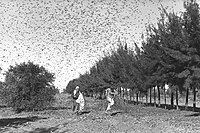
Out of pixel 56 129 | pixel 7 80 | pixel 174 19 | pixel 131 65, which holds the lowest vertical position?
pixel 56 129

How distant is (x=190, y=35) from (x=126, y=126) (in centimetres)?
1076

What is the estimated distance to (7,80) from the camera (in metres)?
28.4

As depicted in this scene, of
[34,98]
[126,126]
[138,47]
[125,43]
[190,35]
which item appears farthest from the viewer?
[125,43]

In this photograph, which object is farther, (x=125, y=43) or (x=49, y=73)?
(x=125, y=43)

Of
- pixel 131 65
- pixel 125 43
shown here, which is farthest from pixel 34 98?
pixel 125 43

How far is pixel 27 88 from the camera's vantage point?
27.5m

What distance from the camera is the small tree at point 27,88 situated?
2758 centimetres

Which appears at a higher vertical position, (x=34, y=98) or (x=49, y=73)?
(x=49, y=73)

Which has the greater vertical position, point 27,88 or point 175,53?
point 175,53

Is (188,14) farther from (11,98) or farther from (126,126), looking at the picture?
(11,98)

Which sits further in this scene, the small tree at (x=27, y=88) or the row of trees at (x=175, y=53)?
the small tree at (x=27, y=88)

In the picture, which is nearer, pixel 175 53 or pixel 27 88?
pixel 175 53

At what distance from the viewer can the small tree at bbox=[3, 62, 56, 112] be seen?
27.6m

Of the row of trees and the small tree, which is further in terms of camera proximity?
the small tree
